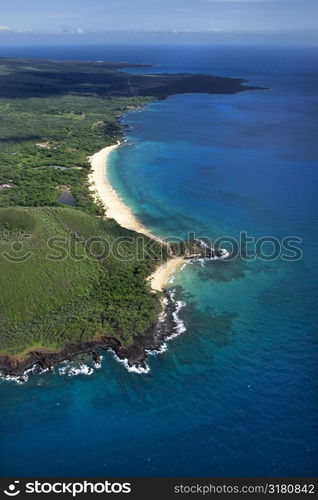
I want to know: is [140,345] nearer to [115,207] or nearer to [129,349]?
[129,349]

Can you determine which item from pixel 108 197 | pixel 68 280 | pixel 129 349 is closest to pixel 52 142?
pixel 108 197

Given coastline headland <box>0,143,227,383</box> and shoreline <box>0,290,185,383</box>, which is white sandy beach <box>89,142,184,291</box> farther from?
shoreline <box>0,290,185,383</box>

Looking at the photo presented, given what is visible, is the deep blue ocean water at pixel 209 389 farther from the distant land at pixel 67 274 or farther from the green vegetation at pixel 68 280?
the green vegetation at pixel 68 280

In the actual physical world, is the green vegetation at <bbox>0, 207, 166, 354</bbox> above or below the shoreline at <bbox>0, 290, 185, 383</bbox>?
above

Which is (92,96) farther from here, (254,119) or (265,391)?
(265,391)

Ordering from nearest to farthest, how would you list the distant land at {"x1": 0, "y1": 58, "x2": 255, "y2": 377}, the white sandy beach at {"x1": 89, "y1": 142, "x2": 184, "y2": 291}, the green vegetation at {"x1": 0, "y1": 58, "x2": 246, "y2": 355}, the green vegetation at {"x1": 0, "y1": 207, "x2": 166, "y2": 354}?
the distant land at {"x1": 0, "y1": 58, "x2": 255, "y2": 377} < the green vegetation at {"x1": 0, "y1": 207, "x2": 166, "y2": 354} < the green vegetation at {"x1": 0, "y1": 58, "x2": 246, "y2": 355} < the white sandy beach at {"x1": 89, "y1": 142, "x2": 184, "y2": 291}

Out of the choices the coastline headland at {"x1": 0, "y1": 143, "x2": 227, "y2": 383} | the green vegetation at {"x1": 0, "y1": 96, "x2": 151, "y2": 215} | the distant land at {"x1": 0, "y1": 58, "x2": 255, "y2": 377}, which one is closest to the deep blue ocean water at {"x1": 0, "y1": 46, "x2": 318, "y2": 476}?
the coastline headland at {"x1": 0, "y1": 143, "x2": 227, "y2": 383}

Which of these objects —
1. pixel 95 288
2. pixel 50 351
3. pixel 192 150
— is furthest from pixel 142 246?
pixel 192 150

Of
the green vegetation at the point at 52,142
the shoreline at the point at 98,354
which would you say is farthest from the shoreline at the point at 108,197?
the shoreline at the point at 98,354
